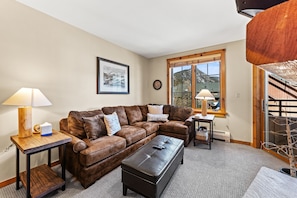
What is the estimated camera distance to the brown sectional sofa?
1915 millimetres

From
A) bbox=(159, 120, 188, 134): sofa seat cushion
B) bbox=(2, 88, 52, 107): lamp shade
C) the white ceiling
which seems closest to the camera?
bbox=(2, 88, 52, 107): lamp shade

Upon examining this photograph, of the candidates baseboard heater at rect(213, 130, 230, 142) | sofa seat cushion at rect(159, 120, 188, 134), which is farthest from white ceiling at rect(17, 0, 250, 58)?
baseboard heater at rect(213, 130, 230, 142)

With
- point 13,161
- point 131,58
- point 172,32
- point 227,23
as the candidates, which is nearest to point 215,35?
point 227,23

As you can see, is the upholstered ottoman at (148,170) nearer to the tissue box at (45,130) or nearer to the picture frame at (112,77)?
the tissue box at (45,130)

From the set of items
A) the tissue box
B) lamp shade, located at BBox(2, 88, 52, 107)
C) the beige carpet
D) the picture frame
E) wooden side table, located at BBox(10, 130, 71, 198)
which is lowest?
the beige carpet

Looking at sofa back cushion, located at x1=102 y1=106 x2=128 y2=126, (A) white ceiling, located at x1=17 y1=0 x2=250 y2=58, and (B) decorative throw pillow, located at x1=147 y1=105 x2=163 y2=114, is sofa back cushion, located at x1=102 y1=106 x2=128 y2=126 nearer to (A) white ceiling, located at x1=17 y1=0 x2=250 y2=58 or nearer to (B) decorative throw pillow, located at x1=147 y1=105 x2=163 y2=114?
(B) decorative throw pillow, located at x1=147 y1=105 x2=163 y2=114

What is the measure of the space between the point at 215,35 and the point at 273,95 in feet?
5.81

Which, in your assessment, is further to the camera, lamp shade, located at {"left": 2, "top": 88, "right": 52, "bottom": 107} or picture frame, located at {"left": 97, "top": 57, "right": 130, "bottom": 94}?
picture frame, located at {"left": 97, "top": 57, "right": 130, "bottom": 94}

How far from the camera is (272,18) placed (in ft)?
0.84

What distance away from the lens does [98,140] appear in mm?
2268

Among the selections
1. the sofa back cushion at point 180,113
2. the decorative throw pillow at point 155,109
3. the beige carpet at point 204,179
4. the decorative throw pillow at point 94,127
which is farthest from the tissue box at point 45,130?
the sofa back cushion at point 180,113

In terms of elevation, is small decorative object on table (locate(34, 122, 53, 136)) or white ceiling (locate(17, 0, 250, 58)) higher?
white ceiling (locate(17, 0, 250, 58))

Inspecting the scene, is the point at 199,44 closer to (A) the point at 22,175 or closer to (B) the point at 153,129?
(B) the point at 153,129

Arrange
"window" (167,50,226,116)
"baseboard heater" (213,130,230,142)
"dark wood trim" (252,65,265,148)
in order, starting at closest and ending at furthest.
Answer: "dark wood trim" (252,65,265,148), "baseboard heater" (213,130,230,142), "window" (167,50,226,116)
